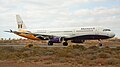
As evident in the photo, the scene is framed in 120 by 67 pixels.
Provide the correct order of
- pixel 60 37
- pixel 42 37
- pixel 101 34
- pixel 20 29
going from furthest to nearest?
pixel 20 29
pixel 42 37
pixel 60 37
pixel 101 34

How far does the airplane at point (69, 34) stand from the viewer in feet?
161

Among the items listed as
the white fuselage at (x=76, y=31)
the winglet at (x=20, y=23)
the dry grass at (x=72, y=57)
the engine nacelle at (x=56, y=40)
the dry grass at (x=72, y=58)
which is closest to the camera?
the dry grass at (x=72, y=58)

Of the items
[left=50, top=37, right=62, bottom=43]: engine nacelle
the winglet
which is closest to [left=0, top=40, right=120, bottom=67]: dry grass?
[left=50, top=37, right=62, bottom=43]: engine nacelle

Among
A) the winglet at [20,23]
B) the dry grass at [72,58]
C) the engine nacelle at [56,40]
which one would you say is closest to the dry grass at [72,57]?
the dry grass at [72,58]

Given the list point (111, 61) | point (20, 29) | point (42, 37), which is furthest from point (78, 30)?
point (111, 61)

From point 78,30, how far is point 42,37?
8.67 meters

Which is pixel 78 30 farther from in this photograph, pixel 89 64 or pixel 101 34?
pixel 89 64

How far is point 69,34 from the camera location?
174 feet

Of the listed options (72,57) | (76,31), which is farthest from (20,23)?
(72,57)

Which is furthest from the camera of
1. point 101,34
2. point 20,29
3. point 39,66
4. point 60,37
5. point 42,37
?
point 20,29

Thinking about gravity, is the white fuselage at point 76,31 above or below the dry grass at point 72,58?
above

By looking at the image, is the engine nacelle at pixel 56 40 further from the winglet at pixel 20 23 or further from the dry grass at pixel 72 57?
the dry grass at pixel 72 57

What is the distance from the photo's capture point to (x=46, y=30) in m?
58.9

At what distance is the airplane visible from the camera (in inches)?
1934
